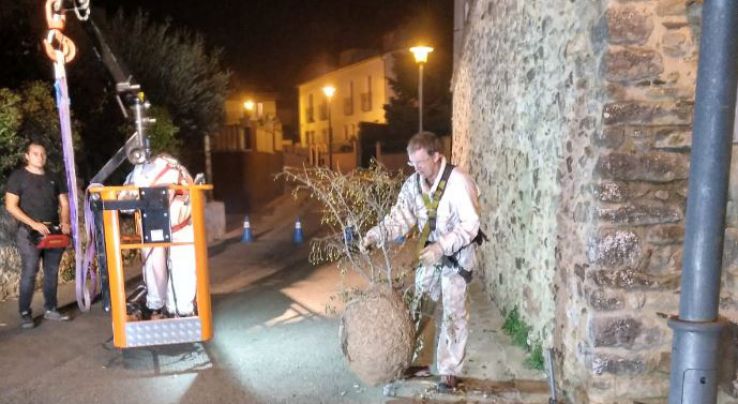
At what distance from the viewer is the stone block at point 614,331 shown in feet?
12.1

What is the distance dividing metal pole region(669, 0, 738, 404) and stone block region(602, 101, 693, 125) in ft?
2.98

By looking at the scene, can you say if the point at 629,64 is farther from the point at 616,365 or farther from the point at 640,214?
the point at 616,365

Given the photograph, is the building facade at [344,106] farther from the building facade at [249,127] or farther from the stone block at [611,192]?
the stone block at [611,192]

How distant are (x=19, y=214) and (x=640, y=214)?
559 centimetres

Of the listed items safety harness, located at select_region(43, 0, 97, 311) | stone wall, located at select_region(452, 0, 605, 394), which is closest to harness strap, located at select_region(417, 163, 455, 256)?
stone wall, located at select_region(452, 0, 605, 394)

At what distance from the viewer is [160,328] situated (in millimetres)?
4707

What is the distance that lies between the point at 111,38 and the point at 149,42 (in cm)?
94

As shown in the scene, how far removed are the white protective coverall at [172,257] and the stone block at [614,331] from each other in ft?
11.0

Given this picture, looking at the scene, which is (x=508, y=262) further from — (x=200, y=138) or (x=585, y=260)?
(x=200, y=138)

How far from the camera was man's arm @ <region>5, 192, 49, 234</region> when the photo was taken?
18.4 feet

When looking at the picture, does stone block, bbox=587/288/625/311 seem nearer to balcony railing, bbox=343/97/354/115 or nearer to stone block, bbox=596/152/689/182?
stone block, bbox=596/152/689/182

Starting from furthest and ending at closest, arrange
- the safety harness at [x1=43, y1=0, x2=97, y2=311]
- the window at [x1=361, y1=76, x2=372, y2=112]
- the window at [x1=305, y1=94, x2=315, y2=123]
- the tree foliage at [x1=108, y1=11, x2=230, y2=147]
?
the window at [x1=305, y1=94, x2=315, y2=123] < the window at [x1=361, y1=76, x2=372, y2=112] < the tree foliage at [x1=108, y1=11, x2=230, y2=147] < the safety harness at [x1=43, y1=0, x2=97, y2=311]

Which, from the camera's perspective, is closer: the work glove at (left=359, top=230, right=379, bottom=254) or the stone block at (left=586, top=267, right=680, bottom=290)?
the stone block at (left=586, top=267, right=680, bottom=290)

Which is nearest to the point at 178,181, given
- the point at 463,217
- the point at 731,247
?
the point at 463,217
